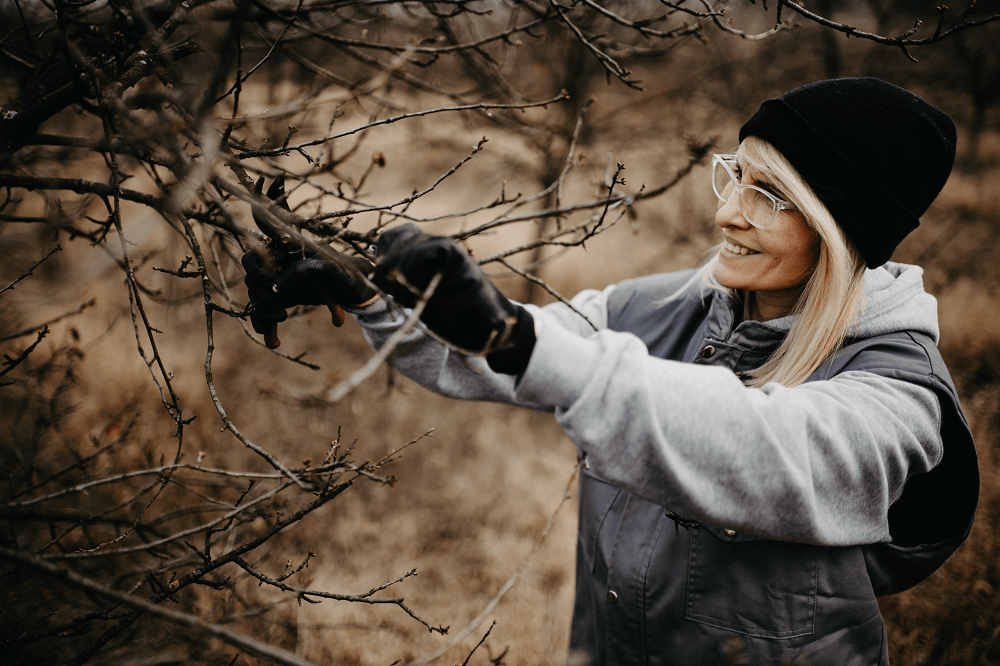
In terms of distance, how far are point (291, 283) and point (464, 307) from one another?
0.54 meters

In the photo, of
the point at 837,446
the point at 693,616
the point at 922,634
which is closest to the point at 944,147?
the point at 837,446

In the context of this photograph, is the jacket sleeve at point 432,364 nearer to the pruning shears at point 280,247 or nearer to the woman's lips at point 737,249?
the pruning shears at point 280,247

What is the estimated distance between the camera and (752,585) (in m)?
1.39

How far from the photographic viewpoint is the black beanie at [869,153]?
1.36 metres

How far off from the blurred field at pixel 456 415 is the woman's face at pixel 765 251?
1.16 meters

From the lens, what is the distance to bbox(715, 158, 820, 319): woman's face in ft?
4.75

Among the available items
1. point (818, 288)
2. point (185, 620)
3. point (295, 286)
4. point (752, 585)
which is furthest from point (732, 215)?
point (185, 620)

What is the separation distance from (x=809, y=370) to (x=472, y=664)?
3.28 metres

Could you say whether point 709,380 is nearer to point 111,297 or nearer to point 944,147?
point 944,147

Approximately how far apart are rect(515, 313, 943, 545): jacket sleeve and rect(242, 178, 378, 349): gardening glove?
1.92 feet

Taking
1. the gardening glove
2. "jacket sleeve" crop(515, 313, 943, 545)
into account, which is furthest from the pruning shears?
"jacket sleeve" crop(515, 313, 943, 545)

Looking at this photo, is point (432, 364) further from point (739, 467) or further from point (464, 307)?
point (739, 467)

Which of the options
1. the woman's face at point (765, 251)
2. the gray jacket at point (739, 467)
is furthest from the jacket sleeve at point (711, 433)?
the woman's face at point (765, 251)

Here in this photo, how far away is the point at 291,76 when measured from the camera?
405 centimetres
